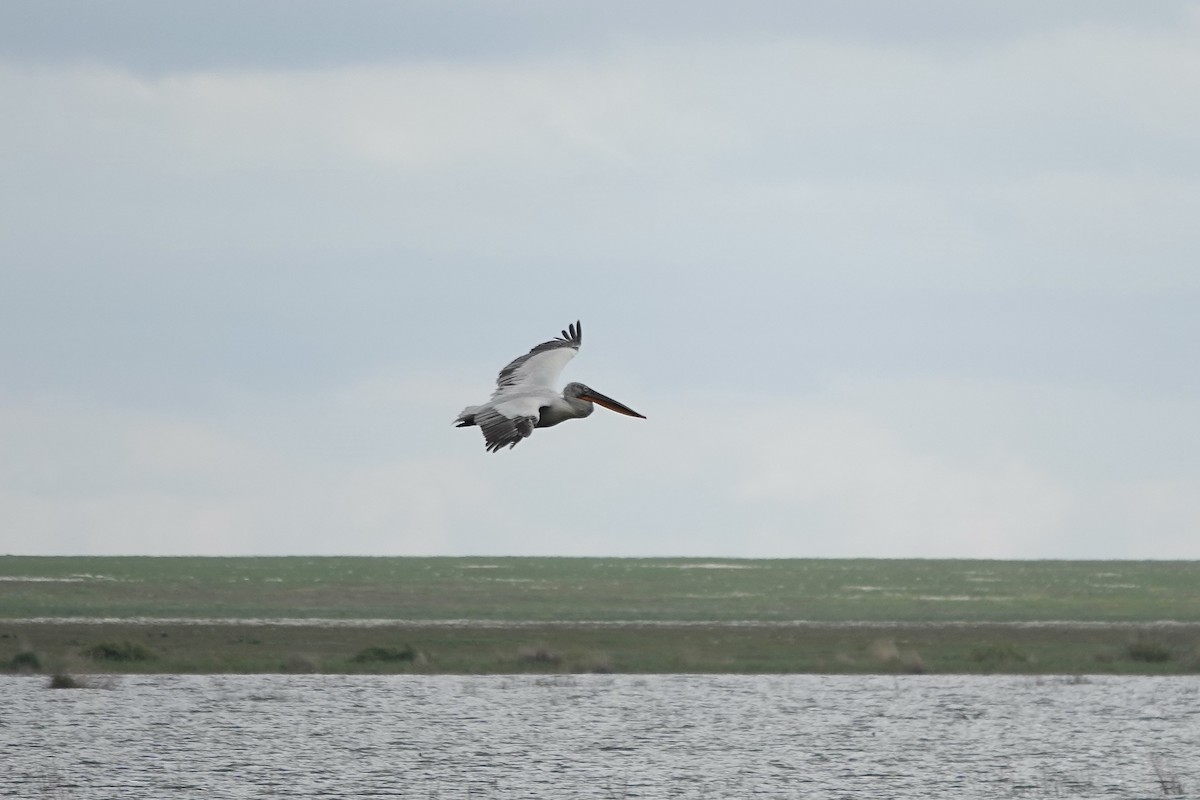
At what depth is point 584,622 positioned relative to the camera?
69.5 meters

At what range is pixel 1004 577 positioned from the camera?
127250 millimetres

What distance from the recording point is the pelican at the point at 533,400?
1980 cm

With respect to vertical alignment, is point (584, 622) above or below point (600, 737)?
above

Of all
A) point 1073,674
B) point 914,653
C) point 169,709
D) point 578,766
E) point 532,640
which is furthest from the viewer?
point 532,640

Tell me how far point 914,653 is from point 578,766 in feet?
72.0

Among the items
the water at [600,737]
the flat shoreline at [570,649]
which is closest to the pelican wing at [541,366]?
the water at [600,737]

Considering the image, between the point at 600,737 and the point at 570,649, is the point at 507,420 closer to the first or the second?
the point at 600,737

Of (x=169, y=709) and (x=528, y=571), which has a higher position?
(x=528, y=571)

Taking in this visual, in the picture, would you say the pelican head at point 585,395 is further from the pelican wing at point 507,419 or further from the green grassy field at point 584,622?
the green grassy field at point 584,622

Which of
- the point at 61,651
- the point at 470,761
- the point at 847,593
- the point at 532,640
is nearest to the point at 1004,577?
the point at 847,593

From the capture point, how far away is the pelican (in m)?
19.8

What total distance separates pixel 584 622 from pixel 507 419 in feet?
164

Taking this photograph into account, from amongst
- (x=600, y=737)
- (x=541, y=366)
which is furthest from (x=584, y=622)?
(x=541, y=366)

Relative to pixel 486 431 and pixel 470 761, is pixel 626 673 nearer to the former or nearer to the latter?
pixel 470 761
